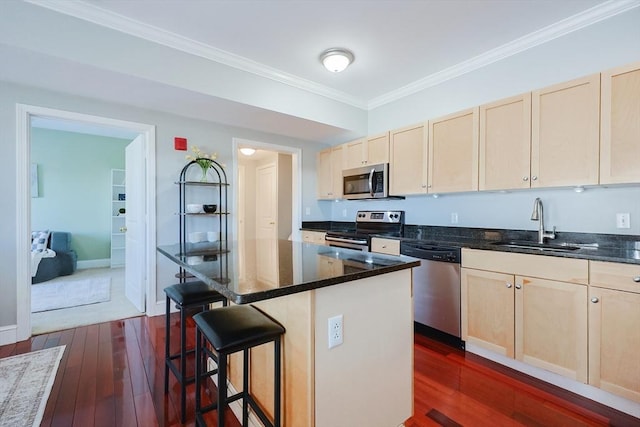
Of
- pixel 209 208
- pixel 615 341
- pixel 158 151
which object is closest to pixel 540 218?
pixel 615 341

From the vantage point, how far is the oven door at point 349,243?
3373mm

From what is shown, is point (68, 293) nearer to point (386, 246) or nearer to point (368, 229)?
point (368, 229)

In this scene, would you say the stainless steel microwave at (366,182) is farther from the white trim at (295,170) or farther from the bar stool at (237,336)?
the bar stool at (237,336)

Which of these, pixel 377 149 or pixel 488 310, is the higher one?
pixel 377 149

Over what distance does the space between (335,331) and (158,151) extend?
9.89ft

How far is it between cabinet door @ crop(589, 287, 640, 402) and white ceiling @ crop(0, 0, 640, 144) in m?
2.01

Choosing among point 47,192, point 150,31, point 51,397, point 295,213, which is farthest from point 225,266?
point 47,192

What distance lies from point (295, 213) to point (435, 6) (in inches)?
122

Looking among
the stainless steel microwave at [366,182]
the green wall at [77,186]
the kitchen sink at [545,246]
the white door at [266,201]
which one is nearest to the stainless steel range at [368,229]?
the stainless steel microwave at [366,182]

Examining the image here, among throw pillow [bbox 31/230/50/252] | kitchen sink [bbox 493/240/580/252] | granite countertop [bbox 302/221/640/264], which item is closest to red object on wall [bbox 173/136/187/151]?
granite countertop [bbox 302/221/640/264]

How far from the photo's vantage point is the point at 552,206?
7.95 feet

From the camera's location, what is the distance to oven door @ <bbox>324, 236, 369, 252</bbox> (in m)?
3.37

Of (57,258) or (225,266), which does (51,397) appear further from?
(57,258)

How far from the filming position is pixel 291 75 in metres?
3.14
